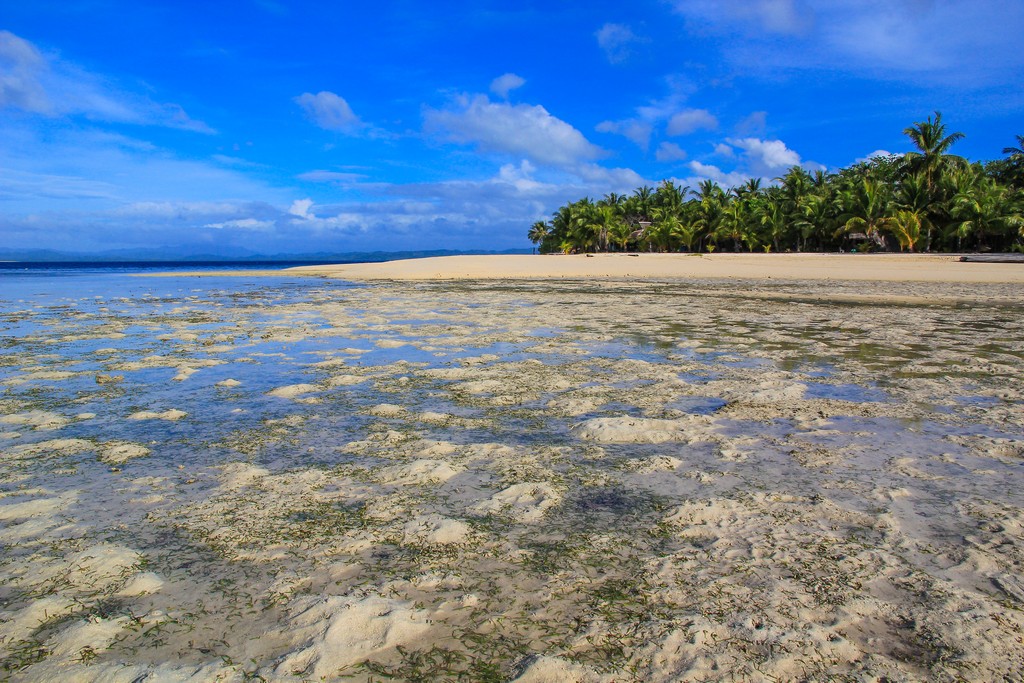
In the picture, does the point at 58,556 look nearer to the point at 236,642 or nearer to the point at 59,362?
the point at 236,642

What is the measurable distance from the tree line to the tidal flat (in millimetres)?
41080

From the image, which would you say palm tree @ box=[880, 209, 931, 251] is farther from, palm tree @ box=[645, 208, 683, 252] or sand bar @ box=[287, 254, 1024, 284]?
palm tree @ box=[645, 208, 683, 252]

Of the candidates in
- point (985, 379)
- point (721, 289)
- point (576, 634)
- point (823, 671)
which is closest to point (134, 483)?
point (576, 634)

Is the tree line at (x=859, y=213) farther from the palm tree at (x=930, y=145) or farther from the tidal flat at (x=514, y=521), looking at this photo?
the tidal flat at (x=514, y=521)

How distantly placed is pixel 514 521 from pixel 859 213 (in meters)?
50.6

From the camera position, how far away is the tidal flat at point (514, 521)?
2055 mm

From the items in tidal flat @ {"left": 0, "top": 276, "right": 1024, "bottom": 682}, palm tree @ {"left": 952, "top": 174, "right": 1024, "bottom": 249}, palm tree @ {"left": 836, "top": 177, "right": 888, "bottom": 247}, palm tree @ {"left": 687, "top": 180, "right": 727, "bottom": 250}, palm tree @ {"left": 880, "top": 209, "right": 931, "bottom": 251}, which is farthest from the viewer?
palm tree @ {"left": 687, "top": 180, "right": 727, "bottom": 250}

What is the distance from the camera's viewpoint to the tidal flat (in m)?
2.05

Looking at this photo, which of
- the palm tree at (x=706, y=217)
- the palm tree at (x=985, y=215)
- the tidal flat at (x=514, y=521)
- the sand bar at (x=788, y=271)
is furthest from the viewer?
the palm tree at (x=706, y=217)

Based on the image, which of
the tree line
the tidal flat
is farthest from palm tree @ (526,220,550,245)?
the tidal flat

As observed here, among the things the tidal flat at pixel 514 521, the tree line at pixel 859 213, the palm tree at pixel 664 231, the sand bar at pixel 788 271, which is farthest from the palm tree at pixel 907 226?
the tidal flat at pixel 514 521

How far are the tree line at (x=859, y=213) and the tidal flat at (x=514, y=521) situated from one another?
41080mm

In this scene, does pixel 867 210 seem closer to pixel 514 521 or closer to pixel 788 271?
pixel 788 271

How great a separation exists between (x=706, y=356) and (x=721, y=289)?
537 inches
